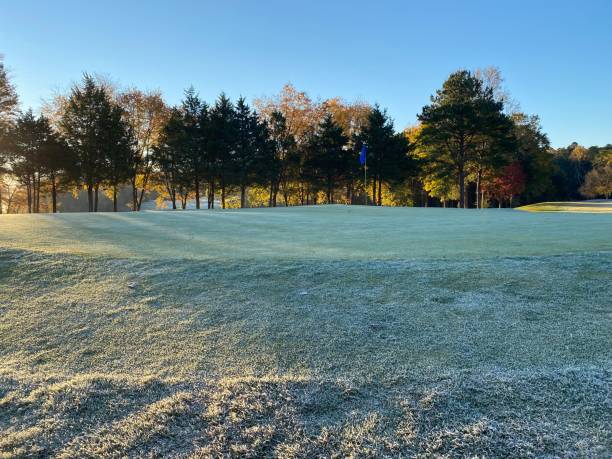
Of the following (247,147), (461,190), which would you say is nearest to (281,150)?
(247,147)

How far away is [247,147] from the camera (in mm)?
36688

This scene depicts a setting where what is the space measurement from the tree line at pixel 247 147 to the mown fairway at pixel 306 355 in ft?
105

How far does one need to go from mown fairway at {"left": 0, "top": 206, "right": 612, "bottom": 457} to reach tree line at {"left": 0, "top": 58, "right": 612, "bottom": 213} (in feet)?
105

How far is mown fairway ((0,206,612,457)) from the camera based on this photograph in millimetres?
1874

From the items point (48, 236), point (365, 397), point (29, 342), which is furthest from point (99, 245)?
point (365, 397)

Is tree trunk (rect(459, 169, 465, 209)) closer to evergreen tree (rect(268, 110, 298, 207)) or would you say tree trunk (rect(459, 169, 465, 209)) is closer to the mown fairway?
evergreen tree (rect(268, 110, 298, 207))

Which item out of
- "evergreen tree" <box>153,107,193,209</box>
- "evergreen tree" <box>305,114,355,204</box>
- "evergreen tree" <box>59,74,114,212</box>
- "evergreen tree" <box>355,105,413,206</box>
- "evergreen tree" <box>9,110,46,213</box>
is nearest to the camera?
"evergreen tree" <box>9,110,46,213</box>

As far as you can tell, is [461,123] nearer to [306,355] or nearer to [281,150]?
[281,150]

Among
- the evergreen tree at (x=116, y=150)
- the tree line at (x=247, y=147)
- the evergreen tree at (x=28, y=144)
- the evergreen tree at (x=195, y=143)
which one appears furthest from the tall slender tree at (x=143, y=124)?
the evergreen tree at (x=28, y=144)

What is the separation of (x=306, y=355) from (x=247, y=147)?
3547 cm

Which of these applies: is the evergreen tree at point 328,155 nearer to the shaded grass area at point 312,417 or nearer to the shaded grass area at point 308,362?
the shaded grass area at point 308,362

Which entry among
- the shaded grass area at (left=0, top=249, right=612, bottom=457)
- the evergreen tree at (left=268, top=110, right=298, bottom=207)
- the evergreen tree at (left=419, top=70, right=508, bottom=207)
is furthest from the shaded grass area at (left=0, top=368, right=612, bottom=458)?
the evergreen tree at (left=268, top=110, right=298, bottom=207)

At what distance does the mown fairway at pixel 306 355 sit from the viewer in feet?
6.15

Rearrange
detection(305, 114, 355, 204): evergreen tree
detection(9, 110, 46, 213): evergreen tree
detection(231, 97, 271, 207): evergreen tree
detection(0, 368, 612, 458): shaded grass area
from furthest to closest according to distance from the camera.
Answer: detection(305, 114, 355, 204): evergreen tree < detection(231, 97, 271, 207): evergreen tree < detection(9, 110, 46, 213): evergreen tree < detection(0, 368, 612, 458): shaded grass area
